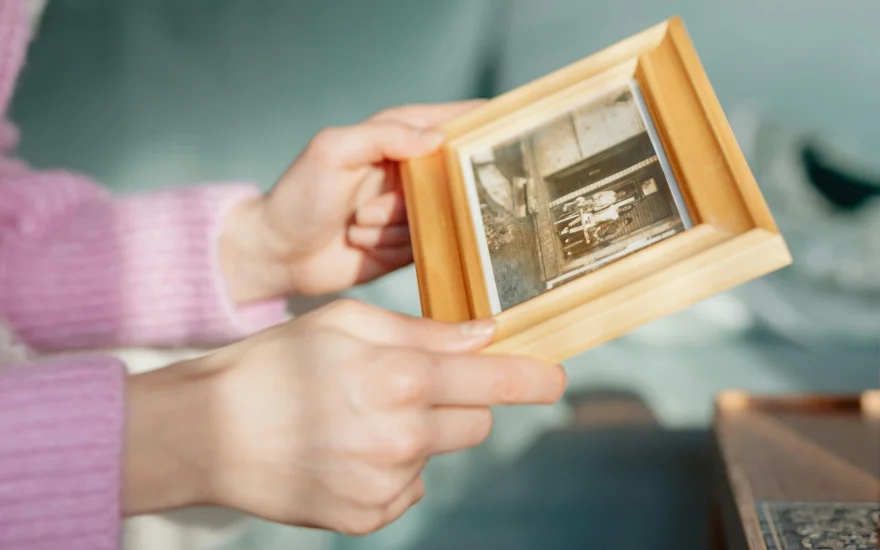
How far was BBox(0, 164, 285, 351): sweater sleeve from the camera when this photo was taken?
0.65 metres

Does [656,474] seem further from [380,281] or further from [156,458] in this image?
[156,458]

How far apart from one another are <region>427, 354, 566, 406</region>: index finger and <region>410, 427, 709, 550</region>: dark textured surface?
399 mm

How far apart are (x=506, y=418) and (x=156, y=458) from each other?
48 centimetres

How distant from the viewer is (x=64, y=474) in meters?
0.40

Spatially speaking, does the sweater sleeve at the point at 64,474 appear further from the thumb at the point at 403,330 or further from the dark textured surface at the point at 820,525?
the dark textured surface at the point at 820,525

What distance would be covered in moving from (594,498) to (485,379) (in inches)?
16.9

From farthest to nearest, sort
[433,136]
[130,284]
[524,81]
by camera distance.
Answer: [524,81] < [130,284] < [433,136]

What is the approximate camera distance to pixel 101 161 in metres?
0.98

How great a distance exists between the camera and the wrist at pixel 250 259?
25.5 inches

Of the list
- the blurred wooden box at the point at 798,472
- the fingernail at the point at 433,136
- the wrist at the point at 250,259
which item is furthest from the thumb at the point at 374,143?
the blurred wooden box at the point at 798,472

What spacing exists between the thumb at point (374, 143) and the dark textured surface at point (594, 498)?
15.7 inches

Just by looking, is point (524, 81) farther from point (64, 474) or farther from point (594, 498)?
point (64, 474)

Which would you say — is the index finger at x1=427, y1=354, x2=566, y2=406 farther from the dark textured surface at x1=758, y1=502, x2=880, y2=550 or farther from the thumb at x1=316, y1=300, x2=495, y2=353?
Answer: the dark textured surface at x1=758, y1=502, x2=880, y2=550

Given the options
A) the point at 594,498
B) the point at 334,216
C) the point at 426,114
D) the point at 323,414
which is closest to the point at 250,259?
the point at 334,216
